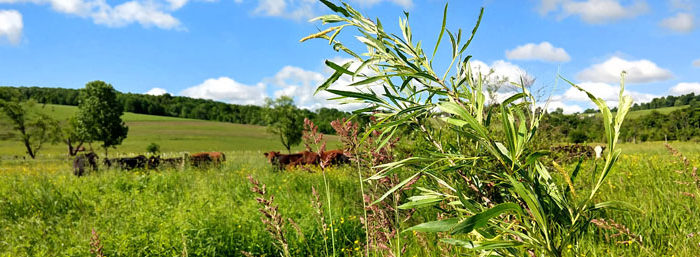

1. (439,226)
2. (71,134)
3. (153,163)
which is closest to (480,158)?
(439,226)

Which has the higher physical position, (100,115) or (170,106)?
(170,106)

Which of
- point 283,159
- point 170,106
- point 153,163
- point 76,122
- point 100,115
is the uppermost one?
point 170,106

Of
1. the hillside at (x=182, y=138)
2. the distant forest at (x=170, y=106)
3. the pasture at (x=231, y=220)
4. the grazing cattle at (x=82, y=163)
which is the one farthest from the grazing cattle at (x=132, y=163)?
the distant forest at (x=170, y=106)

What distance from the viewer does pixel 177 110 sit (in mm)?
103250

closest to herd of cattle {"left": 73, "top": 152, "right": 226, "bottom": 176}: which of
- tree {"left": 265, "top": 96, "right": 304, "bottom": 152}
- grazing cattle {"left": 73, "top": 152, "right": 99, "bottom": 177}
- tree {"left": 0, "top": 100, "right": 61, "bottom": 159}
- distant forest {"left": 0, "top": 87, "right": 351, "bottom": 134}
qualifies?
grazing cattle {"left": 73, "top": 152, "right": 99, "bottom": 177}

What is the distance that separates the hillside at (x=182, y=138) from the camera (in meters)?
55.7

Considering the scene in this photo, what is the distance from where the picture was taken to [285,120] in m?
42.9

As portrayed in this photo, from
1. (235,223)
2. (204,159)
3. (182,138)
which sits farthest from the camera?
(182,138)

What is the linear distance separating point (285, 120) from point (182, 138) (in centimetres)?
2805

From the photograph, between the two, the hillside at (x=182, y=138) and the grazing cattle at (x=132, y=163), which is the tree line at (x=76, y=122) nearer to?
the hillside at (x=182, y=138)

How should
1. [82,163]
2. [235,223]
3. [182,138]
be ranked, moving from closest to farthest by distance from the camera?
[235,223], [82,163], [182,138]

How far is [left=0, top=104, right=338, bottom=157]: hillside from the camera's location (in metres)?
55.7

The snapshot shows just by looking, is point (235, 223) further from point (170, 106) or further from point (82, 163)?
point (170, 106)

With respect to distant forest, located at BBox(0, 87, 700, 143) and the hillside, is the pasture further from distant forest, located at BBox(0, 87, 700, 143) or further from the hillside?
distant forest, located at BBox(0, 87, 700, 143)
